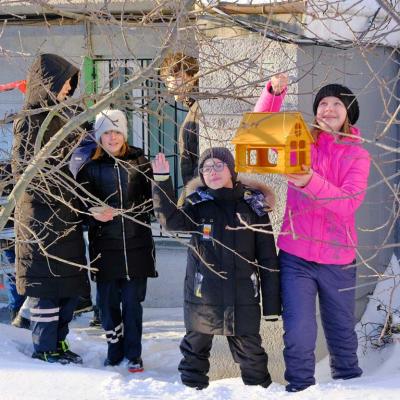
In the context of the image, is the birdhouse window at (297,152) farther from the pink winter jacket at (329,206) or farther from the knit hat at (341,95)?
the knit hat at (341,95)

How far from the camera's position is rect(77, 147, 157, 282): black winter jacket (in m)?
5.77

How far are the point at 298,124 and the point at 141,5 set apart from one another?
10.3 feet

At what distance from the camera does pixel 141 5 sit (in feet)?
23.4

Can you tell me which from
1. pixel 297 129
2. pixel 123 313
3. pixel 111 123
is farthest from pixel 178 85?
pixel 123 313

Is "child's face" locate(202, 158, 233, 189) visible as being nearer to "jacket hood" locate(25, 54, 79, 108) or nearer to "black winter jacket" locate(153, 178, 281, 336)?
"black winter jacket" locate(153, 178, 281, 336)

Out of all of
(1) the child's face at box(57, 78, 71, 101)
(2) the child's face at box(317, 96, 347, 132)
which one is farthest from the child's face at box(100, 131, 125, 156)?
(2) the child's face at box(317, 96, 347, 132)

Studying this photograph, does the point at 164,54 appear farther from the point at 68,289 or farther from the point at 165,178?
the point at 68,289

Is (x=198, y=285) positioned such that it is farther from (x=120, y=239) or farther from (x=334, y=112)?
(x=334, y=112)

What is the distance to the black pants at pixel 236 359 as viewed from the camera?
5.11m

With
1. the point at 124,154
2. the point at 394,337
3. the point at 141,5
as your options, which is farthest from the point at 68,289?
the point at 141,5

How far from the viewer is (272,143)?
14.0 feet

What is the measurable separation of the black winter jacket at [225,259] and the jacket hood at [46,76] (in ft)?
2.78

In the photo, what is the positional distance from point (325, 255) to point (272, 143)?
87 centimetres

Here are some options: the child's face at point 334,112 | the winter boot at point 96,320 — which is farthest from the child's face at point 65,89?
the winter boot at point 96,320
